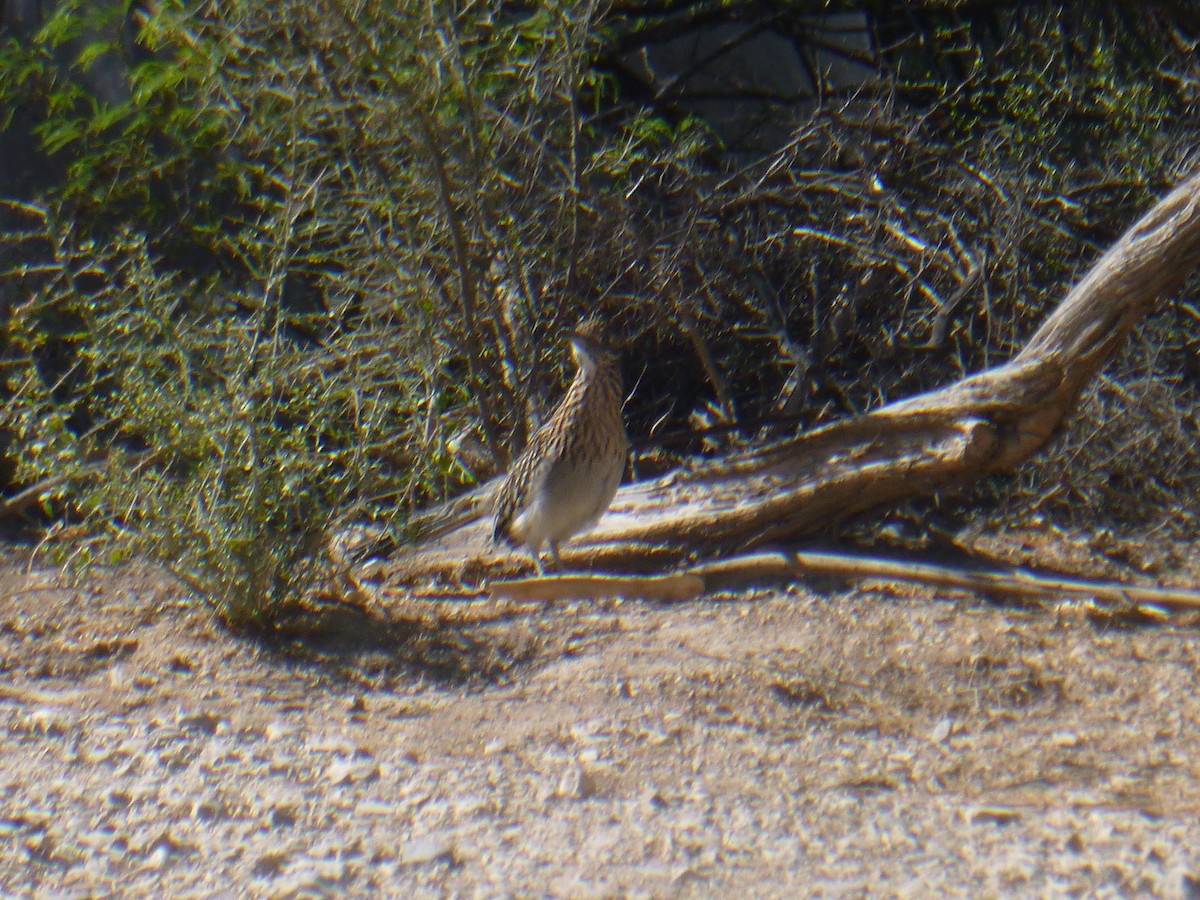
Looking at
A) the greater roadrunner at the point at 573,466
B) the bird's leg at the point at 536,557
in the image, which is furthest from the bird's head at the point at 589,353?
the bird's leg at the point at 536,557

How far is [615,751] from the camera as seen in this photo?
3521 millimetres

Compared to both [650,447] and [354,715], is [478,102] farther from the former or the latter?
[354,715]

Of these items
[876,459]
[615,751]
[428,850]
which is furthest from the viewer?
[876,459]

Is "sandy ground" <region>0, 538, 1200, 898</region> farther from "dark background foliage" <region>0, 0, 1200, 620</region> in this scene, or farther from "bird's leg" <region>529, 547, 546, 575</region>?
"dark background foliage" <region>0, 0, 1200, 620</region>

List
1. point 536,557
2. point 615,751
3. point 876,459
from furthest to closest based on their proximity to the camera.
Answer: point 536,557 < point 876,459 < point 615,751

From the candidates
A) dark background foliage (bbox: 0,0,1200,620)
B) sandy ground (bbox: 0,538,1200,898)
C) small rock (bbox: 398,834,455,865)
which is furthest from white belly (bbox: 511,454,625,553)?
small rock (bbox: 398,834,455,865)

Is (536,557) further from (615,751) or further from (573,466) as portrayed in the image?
(615,751)

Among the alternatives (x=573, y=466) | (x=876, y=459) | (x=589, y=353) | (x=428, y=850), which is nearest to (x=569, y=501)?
(x=573, y=466)

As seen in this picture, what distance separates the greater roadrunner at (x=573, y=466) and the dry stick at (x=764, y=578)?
23 cm

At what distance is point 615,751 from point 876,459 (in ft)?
6.52

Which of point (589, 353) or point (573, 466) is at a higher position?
point (589, 353)

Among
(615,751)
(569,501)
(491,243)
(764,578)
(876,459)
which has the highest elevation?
(491,243)

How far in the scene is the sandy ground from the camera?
2873 millimetres

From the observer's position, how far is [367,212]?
17.7 ft
